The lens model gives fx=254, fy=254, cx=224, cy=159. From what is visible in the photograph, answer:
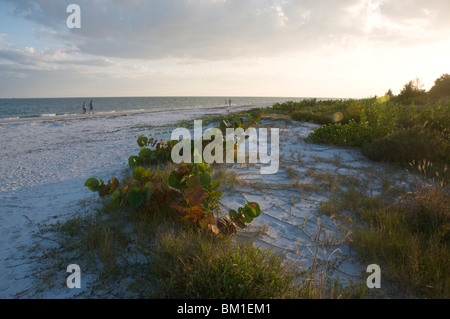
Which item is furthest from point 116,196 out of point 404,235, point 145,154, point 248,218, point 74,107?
point 74,107

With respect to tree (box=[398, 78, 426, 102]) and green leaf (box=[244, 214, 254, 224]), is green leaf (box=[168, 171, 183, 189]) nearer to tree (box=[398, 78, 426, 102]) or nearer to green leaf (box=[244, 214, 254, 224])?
green leaf (box=[244, 214, 254, 224])

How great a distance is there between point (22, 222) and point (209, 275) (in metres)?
2.94

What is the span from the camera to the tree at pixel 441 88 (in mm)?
19506

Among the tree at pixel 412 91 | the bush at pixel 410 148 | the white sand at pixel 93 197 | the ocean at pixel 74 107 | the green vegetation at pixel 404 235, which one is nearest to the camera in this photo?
the green vegetation at pixel 404 235

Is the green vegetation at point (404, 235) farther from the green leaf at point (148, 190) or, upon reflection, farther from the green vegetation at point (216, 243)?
the green leaf at point (148, 190)

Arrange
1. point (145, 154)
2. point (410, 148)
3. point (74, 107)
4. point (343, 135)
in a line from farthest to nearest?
point (74, 107)
point (343, 135)
point (410, 148)
point (145, 154)

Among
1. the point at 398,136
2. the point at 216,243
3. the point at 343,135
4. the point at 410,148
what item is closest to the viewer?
the point at 216,243

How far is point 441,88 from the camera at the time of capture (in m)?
19.9

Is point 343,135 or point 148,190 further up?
point 343,135

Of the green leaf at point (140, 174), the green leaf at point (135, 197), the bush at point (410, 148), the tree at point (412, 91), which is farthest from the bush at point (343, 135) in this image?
the tree at point (412, 91)

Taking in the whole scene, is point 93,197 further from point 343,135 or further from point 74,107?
point 74,107

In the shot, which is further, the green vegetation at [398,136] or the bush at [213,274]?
the green vegetation at [398,136]
